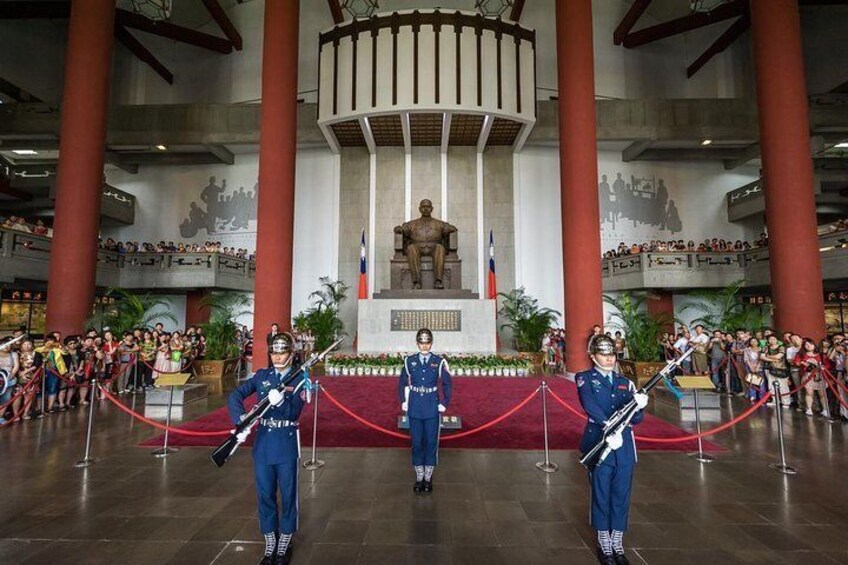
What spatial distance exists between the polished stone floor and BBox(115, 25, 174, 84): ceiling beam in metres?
18.1

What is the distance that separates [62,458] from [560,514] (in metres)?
5.50

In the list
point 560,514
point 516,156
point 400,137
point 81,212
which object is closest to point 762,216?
point 516,156

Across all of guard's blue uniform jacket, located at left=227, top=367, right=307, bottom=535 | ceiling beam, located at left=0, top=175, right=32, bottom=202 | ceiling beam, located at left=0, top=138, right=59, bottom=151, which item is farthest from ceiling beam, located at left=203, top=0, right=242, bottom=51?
guard's blue uniform jacket, located at left=227, top=367, right=307, bottom=535

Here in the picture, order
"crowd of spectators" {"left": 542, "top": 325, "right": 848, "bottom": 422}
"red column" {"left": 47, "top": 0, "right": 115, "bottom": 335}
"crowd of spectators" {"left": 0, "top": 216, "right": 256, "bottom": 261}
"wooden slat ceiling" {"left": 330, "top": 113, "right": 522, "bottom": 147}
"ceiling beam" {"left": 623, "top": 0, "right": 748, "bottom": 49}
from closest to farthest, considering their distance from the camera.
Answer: "crowd of spectators" {"left": 542, "top": 325, "right": 848, "bottom": 422}
"red column" {"left": 47, "top": 0, "right": 115, "bottom": 335}
"crowd of spectators" {"left": 0, "top": 216, "right": 256, "bottom": 261}
"wooden slat ceiling" {"left": 330, "top": 113, "right": 522, "bottom": 147}
"ceiling beam" {"left": 623, "top": 0, "right": 748, "bottom": 49}

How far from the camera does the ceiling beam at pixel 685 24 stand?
15.5m

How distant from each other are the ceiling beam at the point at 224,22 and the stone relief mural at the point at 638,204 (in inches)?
656

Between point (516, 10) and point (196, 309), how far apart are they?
57.7ft

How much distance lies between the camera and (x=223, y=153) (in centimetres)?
1689

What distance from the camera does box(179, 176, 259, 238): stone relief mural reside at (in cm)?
1736

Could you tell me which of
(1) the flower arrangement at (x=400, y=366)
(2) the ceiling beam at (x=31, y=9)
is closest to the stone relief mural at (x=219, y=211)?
(2) the ceiling beam at (x=31, y=9)

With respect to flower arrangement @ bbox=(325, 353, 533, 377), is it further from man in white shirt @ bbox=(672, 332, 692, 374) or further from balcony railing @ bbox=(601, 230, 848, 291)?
balcony railing @ bbox=(601, 230, 848, 291)

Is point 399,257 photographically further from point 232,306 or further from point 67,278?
point 67,278

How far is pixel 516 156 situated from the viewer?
56.2 feet

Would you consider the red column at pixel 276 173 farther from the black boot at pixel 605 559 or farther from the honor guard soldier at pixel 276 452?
the black boot at pixel 605 559
